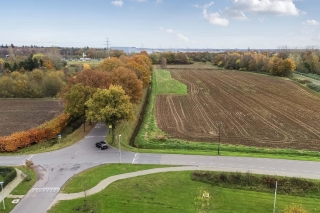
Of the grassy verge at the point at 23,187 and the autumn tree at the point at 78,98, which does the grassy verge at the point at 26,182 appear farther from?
the autumn tree at the point at 78,98

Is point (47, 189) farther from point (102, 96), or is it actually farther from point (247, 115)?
point (247, 115)

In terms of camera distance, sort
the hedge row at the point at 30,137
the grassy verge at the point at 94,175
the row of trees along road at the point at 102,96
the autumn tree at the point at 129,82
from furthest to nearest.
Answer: the autumn tree at the point at 129,82, the row of trees along road at the point at 102,96, the hedge row at the point at 30,137, the grassy verge at the point at 94,175

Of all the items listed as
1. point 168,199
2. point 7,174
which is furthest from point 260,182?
point 7,174

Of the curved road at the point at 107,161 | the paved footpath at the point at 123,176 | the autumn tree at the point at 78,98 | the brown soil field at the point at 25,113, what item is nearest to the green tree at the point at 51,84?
the brown soil field at the point at 25,113

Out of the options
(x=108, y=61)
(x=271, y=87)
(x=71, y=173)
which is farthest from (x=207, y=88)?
(x=71, y=173)

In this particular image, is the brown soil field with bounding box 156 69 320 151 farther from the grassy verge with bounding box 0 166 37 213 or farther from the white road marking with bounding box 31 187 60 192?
the grassy verge with bounding box 0 166 37 213
